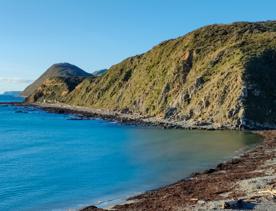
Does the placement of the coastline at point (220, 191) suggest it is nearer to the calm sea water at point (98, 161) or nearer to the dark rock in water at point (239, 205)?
the dark rock in water at point (239, 205)

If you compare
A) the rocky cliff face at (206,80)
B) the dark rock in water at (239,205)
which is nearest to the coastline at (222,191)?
the dark rock in water at (239,205)

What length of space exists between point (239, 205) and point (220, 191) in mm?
6602

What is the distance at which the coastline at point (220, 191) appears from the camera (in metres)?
30.1

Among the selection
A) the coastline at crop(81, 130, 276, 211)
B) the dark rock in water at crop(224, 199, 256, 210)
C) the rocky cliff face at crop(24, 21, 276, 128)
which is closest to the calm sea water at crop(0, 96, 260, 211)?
the coastline at crop(81, 130, 276, 211)

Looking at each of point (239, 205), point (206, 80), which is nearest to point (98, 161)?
point (239, 205)

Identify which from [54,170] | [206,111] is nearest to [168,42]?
[206,111]

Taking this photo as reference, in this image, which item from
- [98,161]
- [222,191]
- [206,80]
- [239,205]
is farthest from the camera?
[206,80]

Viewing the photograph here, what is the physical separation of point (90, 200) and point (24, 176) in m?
13.9

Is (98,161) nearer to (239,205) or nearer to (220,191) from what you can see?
(220,191)

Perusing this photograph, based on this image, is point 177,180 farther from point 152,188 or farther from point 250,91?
point 250,91

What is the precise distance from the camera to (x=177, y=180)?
44.8 meters

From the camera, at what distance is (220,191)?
3562 centimetres

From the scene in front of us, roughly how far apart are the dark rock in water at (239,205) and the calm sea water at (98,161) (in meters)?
10.5

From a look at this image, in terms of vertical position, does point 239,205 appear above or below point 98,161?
above
